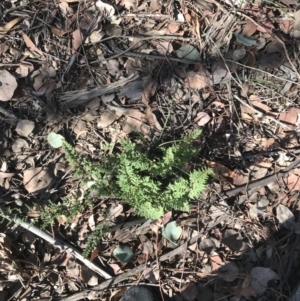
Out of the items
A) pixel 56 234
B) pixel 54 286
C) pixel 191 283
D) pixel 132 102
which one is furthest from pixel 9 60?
pixel 191 283

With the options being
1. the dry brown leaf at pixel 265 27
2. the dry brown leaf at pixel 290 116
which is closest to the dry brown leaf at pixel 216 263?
→ the dry brown leaf at pixel 290 116

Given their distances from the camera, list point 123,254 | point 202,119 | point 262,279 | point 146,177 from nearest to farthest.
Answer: point 146,177
point 262,279
point 123,254
point 202,119

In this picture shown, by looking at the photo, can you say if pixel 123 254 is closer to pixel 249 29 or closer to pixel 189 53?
pixel 189 53

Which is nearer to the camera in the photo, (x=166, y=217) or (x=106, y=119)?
(x=166, y=217)

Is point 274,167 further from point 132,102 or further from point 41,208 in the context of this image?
point 41,208

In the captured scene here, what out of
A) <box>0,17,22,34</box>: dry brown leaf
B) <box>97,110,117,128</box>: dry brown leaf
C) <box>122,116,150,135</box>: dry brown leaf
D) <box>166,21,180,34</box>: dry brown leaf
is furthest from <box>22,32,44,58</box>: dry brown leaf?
<box>166,21,180,34</box>: dry brown leaf

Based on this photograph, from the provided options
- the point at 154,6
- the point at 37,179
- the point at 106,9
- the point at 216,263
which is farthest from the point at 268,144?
the point at 37,179
